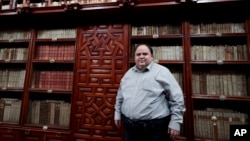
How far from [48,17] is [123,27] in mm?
1025

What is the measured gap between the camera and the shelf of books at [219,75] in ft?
6.10

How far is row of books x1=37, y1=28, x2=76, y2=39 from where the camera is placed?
2.40 metres

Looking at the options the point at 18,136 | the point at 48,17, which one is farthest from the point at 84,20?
the point at 18,136

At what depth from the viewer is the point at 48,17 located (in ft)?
7.72

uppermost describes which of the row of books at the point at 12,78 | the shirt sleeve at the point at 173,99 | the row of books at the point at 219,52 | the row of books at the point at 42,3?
the row of books at the point at 42,3

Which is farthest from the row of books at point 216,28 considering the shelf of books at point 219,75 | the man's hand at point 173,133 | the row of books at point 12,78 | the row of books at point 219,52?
the row of books at point 12,78

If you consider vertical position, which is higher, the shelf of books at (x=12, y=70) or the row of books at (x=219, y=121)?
the shelf of books at (x=12, y=70)

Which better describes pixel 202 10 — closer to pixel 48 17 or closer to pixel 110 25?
pixel 110 25

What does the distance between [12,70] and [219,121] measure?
2.74 metres

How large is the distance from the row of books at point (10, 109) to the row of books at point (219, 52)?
2350 millimetres

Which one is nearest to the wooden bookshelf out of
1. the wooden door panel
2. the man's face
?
the wooden door panel

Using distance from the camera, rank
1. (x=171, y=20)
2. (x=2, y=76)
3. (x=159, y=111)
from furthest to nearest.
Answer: (x=2, y=76), (x=171, y=20), (x=159, y=111)

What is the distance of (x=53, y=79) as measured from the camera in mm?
2379

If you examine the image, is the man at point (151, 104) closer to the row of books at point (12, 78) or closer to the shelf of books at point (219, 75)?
the shelf of books at point (219, 75)
